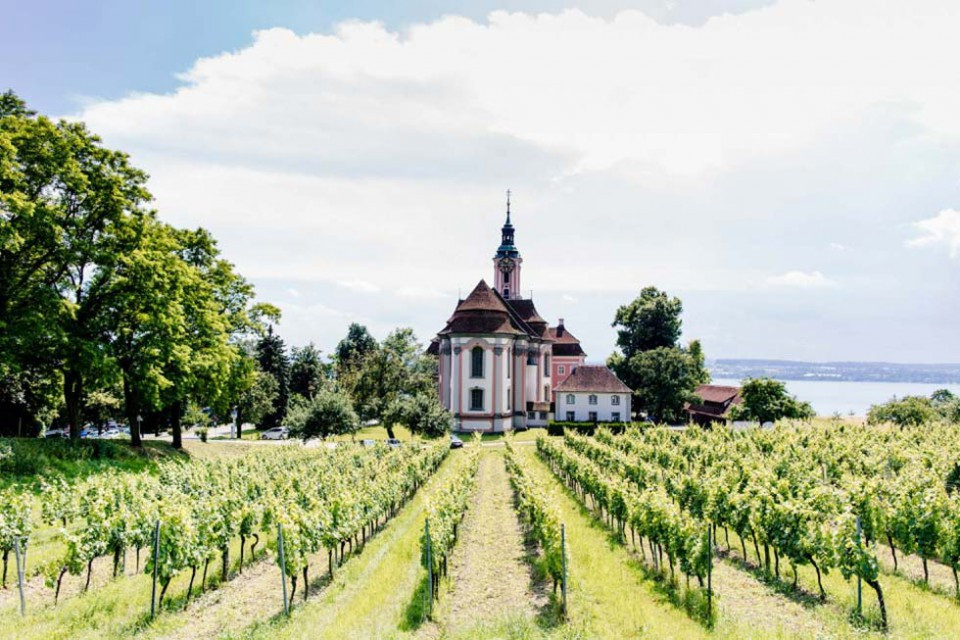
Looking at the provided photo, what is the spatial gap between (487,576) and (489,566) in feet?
2.51

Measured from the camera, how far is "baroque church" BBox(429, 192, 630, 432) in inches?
1980

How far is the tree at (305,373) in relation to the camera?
64188 millimetres

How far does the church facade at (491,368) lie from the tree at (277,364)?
1676 cm

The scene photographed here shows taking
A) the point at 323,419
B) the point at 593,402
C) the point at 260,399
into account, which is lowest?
the point at 323,419

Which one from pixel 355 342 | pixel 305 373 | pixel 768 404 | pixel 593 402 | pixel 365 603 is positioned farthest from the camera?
pixel 355 342

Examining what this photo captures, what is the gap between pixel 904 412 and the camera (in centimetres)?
4659

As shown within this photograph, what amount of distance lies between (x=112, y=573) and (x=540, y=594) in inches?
387

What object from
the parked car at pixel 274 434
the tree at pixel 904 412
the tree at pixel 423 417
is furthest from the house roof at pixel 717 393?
the parked car at pixel 274 434

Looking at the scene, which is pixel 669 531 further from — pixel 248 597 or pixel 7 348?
pixel 7 348

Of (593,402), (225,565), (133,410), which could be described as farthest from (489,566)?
(593,402)

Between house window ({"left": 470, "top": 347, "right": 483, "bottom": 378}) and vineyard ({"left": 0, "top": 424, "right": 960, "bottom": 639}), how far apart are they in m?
31.2

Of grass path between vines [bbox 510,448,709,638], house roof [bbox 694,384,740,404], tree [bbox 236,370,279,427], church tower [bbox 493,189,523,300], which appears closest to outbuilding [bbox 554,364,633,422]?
house roof [bbox 694,384,740,404]

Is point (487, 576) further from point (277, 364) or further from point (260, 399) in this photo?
point (277, 364)

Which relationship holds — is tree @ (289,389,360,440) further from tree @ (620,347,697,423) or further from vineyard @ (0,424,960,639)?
tree @ (620,347,697,423)
